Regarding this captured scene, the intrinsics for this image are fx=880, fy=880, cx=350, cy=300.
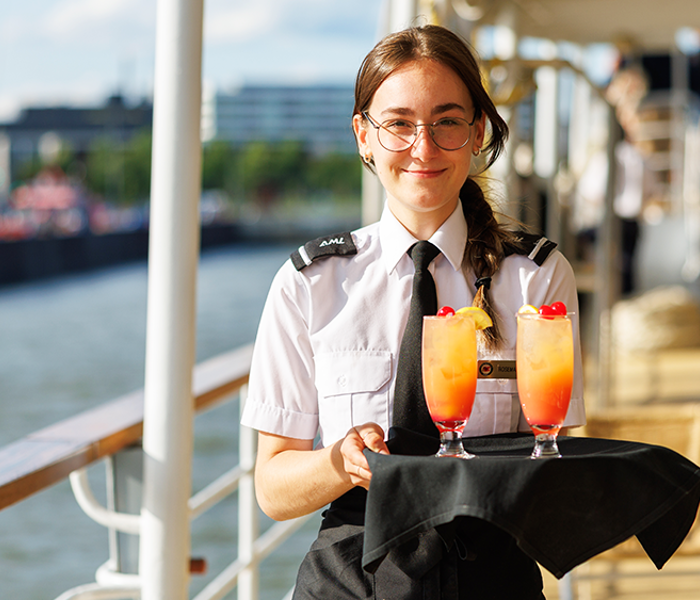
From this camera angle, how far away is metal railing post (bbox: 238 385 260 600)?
2.46m

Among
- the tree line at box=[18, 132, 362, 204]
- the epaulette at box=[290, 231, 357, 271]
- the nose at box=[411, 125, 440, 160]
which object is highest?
the tree line at box=[18, 132, 362, 204]

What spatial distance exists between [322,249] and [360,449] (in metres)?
0.34

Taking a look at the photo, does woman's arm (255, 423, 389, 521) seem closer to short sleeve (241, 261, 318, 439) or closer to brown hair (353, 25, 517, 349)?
short sleeve (241, 261, 318, 439)

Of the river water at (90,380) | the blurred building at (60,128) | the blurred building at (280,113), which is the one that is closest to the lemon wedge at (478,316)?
the river water at (90,380)

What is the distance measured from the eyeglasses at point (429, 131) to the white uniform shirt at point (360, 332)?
5.5 inches

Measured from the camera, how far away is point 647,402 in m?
4.91

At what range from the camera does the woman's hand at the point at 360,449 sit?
3.34 feet

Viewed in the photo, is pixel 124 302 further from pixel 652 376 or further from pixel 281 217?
pixel 652 376

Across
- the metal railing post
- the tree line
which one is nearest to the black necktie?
the metal railing post

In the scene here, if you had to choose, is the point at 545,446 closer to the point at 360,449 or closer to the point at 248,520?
the point at 360,449

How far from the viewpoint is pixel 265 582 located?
11.0 m

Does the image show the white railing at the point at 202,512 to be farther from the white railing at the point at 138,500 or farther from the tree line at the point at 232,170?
the tree line at the point at 232,170

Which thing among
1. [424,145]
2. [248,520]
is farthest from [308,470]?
[248,520]

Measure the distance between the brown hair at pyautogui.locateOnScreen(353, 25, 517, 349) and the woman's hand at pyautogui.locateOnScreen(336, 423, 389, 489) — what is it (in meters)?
0.24
